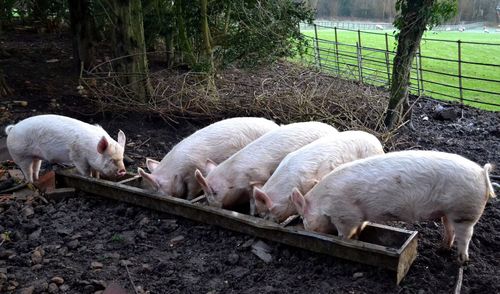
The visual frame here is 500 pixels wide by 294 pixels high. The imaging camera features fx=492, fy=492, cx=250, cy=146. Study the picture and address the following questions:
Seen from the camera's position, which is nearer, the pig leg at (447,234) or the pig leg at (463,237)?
the pig leg at (463,237)

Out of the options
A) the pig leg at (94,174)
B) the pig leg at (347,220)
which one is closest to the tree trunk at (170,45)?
the pig leg at (94,174)

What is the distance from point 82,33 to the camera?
9992mm

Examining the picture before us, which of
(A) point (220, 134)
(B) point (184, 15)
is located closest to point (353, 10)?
(B) point (184, 15)

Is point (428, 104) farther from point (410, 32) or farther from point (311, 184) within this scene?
point (311, 184)

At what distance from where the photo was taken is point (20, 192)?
5.19 m

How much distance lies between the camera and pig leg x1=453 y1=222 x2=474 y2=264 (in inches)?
131

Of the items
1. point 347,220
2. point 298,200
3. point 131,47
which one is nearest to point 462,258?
point 347,220

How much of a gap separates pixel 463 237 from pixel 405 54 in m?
3.43

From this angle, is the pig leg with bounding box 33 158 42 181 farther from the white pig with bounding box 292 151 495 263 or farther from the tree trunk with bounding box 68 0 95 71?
the tree trunk with bounding box 68 0 95 71

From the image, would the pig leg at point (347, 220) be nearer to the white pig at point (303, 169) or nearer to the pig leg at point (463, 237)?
the white pig at point (303, 169)

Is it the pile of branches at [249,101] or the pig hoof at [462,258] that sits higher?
the pile of branches at [249,101]

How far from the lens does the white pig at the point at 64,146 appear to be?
4.98 m

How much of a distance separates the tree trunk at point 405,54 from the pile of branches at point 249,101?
0.22 m

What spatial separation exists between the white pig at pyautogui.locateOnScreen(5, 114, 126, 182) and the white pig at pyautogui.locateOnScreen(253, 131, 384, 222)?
1.77m
